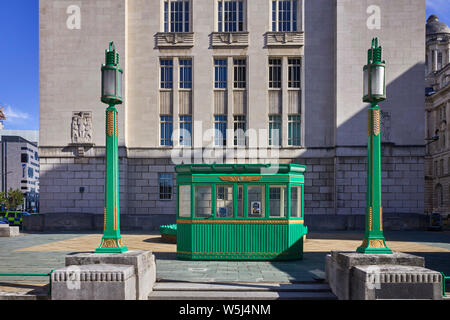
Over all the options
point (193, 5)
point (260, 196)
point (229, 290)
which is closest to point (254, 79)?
point (193, 5)

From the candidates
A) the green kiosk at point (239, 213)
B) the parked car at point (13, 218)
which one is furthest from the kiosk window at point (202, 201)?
the parked car at point (13, 218)

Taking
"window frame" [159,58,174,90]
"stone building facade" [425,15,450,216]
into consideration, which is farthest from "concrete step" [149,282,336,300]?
"stone building facade" [425,15,450,216]

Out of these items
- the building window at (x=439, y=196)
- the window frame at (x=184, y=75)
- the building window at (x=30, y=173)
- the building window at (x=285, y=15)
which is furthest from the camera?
the building window at (x=30, y=173)

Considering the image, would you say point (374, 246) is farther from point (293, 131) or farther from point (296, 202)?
point (293, 131)

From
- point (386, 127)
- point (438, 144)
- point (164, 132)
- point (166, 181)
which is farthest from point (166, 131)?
point (438, 144)

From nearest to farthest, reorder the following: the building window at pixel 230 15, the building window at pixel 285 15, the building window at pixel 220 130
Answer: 1. the building window at pixel 220 130
2. the building window at pixel 285 15
3. the building window at pixel 230 15

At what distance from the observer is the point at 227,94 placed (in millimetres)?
28562

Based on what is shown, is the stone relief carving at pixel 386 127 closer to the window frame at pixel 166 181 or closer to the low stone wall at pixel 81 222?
the window frame at pixel 166 181

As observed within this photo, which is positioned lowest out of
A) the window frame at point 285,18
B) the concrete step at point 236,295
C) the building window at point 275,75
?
the concrete step at point 236,295

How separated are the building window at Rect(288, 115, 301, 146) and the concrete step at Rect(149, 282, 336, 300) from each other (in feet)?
65.2

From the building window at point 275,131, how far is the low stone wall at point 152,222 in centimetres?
549

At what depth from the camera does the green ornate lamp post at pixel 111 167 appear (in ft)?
27.3

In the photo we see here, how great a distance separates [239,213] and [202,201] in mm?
1241

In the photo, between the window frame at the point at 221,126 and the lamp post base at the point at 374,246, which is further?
the window frame at the point at 221,126
